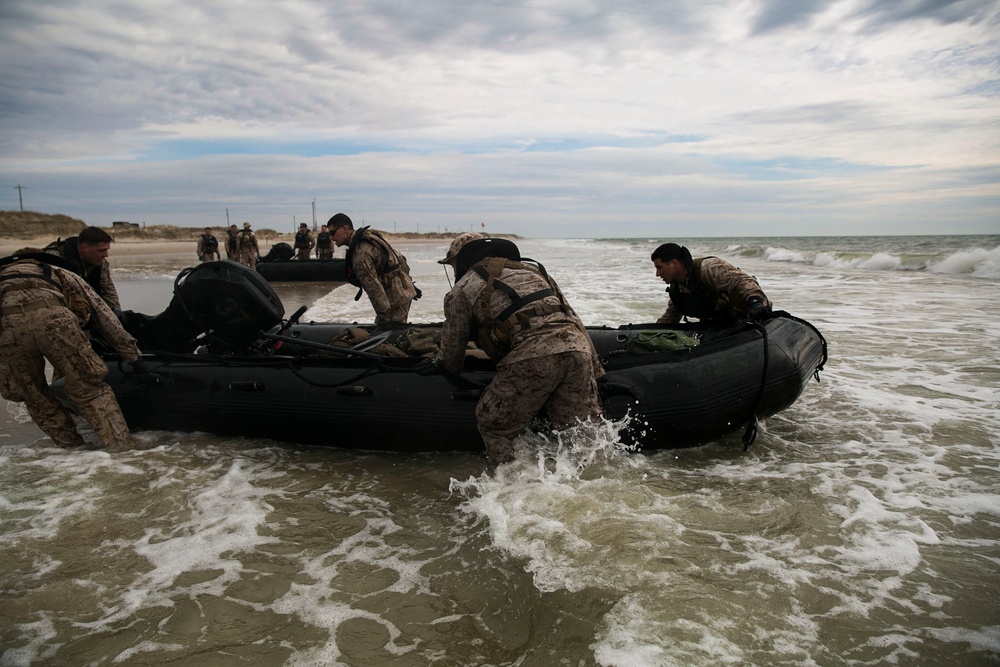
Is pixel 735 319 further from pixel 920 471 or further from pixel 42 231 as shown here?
pixel 42 231

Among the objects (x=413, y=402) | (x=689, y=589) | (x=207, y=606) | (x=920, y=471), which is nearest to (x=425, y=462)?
(x=413, y=402)

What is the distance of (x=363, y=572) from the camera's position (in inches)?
Result: 109

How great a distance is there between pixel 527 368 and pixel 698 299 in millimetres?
2633

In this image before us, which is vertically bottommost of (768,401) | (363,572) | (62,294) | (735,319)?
(363,572)

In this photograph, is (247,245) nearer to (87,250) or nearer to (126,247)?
(87,250)

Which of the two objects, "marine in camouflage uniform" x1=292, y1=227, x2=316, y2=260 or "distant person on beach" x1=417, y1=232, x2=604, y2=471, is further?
"marine in camouflage uniform" x1=292, y1=227, x2=316, y2=260

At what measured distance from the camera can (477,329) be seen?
141 inches

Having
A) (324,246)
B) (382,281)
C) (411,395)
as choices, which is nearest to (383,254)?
(382,281)

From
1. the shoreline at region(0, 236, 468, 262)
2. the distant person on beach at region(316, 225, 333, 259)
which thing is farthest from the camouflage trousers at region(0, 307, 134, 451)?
the shoreline at region(0, 236, 468, 262)

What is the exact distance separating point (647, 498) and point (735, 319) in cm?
235

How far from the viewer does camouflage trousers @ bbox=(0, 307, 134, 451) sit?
3963 millimetres

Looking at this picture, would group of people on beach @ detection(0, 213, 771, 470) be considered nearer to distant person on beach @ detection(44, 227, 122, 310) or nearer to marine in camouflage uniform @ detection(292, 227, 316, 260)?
distant person on beach @ detection(44, 227, 122, 310)

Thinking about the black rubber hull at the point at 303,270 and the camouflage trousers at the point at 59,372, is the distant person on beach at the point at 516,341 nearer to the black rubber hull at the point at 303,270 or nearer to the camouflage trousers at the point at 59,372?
the camouflage trousers at the point at 59,372

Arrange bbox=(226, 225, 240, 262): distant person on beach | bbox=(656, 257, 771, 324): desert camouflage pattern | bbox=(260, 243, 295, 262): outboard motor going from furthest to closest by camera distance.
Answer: bbox=(226, 225, 240, 262): distant person on beach < bbox=(260, 243, 295, 262): outboard motor < bbox=(656, 257, 771, 324): desert camouflage pattern
